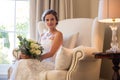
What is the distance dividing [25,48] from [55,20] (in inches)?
25.3

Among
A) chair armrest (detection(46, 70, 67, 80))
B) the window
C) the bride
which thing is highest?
the window

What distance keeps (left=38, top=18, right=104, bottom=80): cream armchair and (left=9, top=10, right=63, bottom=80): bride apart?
166 mm

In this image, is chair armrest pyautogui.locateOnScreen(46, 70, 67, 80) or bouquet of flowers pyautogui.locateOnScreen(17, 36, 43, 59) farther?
bouquet of flowers pyautogui.locateOnScreen(17, 36, 43, 59)

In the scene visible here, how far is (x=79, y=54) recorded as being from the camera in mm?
2445

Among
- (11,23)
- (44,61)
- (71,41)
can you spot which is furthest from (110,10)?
(11,23)

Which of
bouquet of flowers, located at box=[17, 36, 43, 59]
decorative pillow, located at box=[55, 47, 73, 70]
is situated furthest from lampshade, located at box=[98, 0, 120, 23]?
bouquet of flowers, located at box=[17, 36, 43, 59]

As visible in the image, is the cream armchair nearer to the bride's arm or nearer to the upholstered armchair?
the upholstered armchair

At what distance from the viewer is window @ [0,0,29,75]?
4230 mm

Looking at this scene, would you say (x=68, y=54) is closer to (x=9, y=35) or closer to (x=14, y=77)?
(x=14, y=77)

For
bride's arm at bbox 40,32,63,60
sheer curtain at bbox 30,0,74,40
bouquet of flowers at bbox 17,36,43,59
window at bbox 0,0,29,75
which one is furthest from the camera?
window at bbox 0,0,29,75

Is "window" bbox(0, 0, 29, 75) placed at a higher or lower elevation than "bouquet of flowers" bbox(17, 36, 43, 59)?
higher

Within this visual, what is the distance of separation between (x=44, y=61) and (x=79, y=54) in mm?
577

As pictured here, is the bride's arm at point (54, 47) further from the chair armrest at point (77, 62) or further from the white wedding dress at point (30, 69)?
the chair armrest at point (77, 62)

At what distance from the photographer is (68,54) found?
2.50 meters
